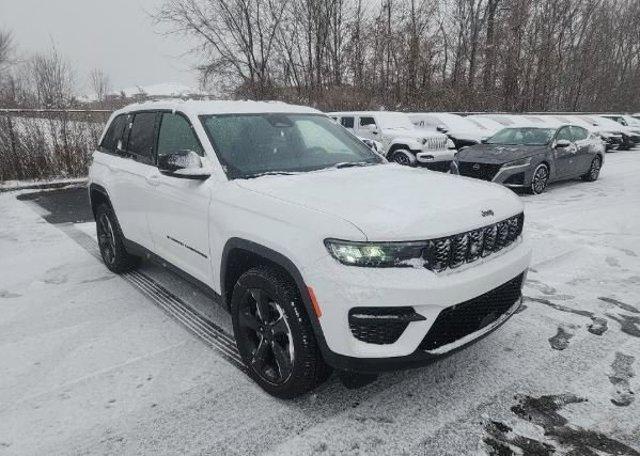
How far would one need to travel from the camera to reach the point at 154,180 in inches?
143

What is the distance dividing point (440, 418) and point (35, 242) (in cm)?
602

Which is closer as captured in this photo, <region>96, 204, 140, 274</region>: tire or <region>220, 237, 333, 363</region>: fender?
<region>220, 237, 333, 363</region>: fender

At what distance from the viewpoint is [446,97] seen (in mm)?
25469

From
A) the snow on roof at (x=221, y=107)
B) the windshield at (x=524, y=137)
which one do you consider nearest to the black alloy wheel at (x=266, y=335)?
the snow on roof at (x=221, y=107)

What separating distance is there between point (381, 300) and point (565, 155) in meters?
9.38

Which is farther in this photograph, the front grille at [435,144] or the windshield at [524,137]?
the front grille at [435,144]

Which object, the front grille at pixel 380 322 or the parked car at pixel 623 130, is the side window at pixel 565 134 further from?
the parked car at pixel 623 130

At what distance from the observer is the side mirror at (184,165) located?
2.93 metres

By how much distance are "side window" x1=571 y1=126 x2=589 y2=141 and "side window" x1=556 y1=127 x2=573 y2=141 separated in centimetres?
19

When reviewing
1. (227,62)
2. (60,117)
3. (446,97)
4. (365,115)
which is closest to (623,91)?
(446,97)

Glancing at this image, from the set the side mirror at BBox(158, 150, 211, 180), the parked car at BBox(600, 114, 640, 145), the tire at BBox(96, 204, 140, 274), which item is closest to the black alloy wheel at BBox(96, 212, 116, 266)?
the tire at BBox(96, 204, 140, 274)

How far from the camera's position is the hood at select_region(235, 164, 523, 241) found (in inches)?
86.3

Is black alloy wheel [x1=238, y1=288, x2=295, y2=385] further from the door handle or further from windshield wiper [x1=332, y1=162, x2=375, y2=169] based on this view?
the door handle

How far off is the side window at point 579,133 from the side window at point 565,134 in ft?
0.62
